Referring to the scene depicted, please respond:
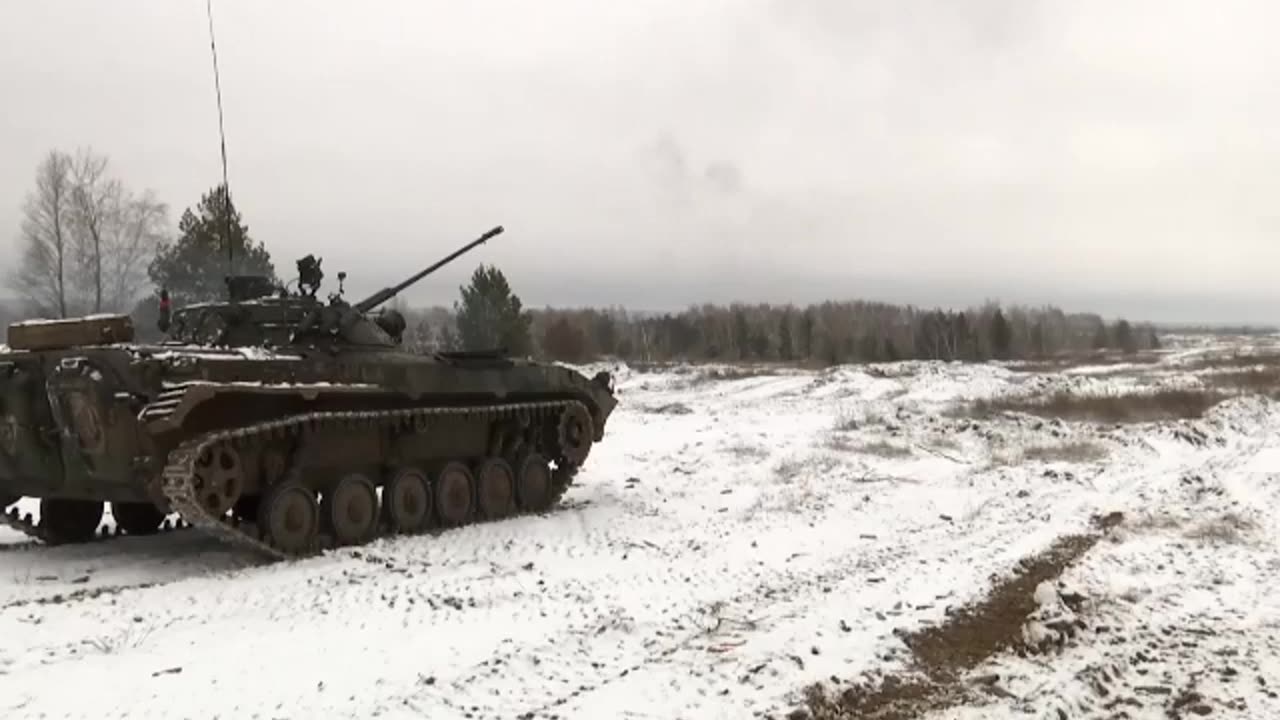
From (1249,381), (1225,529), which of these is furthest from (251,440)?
(1249,381)

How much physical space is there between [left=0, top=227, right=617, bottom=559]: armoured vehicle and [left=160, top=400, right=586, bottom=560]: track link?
0.7 inches

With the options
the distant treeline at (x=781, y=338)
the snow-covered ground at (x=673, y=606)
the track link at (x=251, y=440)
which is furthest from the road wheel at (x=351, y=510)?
the distant treeline at (x=781, y=338)

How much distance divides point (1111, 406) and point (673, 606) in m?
23.3

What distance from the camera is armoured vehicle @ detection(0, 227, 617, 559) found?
30.7 feet

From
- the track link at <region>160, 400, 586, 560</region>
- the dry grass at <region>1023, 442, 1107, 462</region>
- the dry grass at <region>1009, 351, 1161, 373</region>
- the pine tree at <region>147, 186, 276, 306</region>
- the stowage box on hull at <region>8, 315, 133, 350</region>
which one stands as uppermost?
the pine tree at <region>147, 186, 276, 306</region>

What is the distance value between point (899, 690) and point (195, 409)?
622cm

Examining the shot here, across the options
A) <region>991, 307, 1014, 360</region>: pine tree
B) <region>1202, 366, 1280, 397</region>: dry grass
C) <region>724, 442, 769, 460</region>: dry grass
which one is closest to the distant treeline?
<region>991, 307, 1014, 360</region>: pine tree

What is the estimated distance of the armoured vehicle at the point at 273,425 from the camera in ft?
30.7

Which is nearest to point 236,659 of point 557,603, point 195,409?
point 557,603

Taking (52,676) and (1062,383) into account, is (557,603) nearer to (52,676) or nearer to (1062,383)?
(52,676)

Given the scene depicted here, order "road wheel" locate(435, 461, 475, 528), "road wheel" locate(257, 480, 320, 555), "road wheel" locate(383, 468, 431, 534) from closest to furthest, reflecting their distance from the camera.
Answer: "road wheel" locate(257, 480, 320, 555) < "road wheel" locate(383, 468, 431, 534) < "road wheel" locate(435, 461, 475, 528)

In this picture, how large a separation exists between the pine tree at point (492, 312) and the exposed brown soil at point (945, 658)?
41286 millimetres

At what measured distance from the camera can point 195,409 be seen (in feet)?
31.0

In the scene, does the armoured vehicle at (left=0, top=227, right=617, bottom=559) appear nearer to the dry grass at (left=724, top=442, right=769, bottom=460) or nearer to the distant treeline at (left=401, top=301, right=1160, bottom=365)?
the dry grass at (left=724, top=442, right=769, bottom=460)
